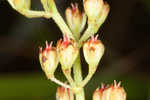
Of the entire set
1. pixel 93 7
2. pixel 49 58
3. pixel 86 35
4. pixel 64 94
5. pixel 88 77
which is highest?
pixel 93 7

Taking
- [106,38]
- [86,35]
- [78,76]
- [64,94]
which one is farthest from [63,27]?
[106,38]

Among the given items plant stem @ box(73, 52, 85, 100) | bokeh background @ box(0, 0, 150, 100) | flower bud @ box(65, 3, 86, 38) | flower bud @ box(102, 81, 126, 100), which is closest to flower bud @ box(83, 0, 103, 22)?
flower bud @ box(65, 3, 86, 38)

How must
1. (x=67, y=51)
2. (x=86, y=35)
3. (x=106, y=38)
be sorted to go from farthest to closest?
(x=106, y=38) < (x=86, y=35) < (x=67, y=51)

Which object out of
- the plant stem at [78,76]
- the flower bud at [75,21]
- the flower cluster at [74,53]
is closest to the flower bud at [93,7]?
the flower cluster at [74,53]

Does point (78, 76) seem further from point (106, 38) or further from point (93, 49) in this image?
point (106, 38)

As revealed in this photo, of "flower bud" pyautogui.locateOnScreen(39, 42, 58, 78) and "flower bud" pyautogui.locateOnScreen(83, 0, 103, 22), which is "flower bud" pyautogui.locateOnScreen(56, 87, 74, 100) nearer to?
"flower bud" pyautogui.locateOnScreen(39, 42, 58, 78)

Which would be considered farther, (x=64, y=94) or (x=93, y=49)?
(x=64, y=94)

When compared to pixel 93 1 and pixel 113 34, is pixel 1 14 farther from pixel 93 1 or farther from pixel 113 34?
pixel 93 1
